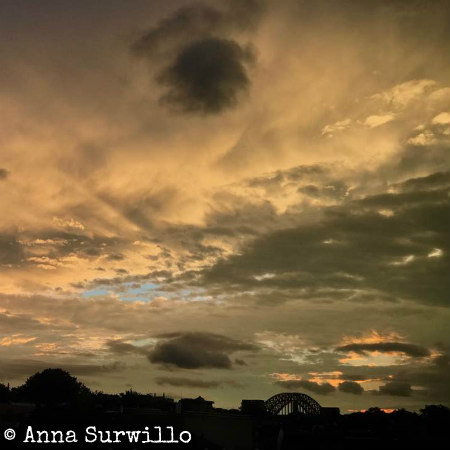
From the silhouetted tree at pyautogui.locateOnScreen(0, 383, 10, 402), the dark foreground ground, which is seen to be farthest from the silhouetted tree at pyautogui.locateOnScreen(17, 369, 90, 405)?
the dark foreground ground

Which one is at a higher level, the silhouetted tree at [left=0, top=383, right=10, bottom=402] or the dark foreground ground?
the silhouetted tree at [left=0, top=383, right=10, bottom=402]

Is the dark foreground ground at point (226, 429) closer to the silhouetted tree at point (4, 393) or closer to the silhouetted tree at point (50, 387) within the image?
the silhouetted tree at point (4, 393)

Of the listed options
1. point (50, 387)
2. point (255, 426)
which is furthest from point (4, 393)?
point (255, 426)

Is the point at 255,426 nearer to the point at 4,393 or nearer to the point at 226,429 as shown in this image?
the point at 226,429

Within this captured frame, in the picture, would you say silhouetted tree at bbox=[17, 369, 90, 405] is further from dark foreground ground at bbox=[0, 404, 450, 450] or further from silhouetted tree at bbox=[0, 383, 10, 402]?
dark foreground ground at bbox=[0, 404, 450, 450]

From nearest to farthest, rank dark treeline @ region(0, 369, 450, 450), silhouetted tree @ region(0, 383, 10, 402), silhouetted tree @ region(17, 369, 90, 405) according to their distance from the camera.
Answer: dark treeline @ region(0, 369, 450, 450) → silhouetted tree @ region(0, 383, 10, 402) → silhouetted tree @ region(17, 369, 90, 405)

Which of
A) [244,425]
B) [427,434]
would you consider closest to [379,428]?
[427,434]

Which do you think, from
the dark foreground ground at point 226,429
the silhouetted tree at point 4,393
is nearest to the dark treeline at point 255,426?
the dark foreground ground at point 226,429

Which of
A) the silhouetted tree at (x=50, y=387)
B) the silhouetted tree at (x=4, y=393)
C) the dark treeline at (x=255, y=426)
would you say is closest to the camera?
the dark treeline at (x=255, y=426)

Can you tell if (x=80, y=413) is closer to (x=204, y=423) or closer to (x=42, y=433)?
(x=42, y=433)

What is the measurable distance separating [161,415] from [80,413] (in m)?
12.4

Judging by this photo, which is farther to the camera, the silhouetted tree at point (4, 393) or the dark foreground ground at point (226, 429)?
the silhouetted tree at point (4, 393)

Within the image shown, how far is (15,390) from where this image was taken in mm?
133125

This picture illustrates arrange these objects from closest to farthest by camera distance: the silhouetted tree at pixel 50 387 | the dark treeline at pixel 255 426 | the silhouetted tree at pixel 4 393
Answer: the dark treeline at pixel 255 426, the silhouetted tree at pixel 4 393, the silhouetted tree at pixel 50 387
